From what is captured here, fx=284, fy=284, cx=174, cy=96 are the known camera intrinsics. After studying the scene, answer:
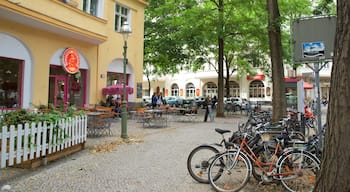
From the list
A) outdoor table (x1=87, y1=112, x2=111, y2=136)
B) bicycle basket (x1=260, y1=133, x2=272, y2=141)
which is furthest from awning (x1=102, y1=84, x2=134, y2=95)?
bicycle basket (x1=260, y1=133, x2=272, y2=141)

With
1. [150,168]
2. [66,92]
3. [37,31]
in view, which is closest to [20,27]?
[37,31]

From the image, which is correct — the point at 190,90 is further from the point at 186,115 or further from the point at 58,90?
the point at 58,90

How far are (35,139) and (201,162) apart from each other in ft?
11.0

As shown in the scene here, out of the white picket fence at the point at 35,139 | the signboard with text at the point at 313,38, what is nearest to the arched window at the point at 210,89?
the white picket fence at the point at 35,139

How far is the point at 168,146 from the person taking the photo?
332 inches

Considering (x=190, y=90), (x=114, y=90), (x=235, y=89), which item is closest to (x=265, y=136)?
(x=114, y=90)

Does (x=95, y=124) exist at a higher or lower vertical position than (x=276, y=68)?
lower

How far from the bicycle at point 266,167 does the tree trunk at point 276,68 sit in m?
5.09

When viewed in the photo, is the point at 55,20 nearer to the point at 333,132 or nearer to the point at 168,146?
the point at 168,146

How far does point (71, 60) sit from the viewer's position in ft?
47.9

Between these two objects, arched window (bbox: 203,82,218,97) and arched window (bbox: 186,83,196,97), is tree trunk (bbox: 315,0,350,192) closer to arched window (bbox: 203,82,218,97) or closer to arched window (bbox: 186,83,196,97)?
arched window (bbox: 203,82,218,97)

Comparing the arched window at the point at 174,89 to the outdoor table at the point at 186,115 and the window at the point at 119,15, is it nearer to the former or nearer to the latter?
the outdoor table at the point at 186,115

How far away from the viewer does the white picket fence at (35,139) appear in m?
5.11

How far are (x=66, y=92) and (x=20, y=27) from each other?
13.5ft
